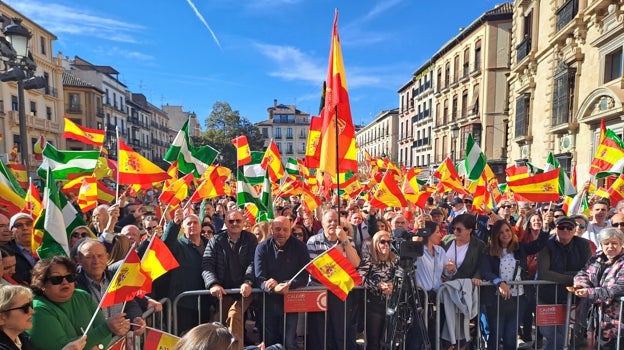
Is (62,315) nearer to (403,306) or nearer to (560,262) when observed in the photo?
(403,306)

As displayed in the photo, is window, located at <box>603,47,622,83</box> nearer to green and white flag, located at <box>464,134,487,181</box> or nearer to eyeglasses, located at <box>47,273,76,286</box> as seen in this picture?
green and white flag, located at <box>464,134,487,181</box>

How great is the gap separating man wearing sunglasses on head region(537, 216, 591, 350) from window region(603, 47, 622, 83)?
10152 mm

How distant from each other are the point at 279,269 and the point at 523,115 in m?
17.9

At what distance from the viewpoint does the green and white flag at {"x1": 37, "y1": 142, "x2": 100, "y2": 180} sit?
6602 mm

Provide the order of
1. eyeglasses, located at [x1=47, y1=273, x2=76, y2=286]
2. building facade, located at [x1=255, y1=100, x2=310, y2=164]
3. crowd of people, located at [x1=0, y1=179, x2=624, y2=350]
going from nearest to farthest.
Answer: eyeglasses, located at [x1=47, y1=273, x2=76, y2=286] < crowd of people, located at [x1=0, y1=179, x2=624, y2=350] < building facade, located at [x1=255, y1=100, x2=310, y2=164]

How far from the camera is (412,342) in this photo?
12.4ft

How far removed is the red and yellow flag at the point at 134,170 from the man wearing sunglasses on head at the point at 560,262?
4919 millimetres

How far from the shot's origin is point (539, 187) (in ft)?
20.3

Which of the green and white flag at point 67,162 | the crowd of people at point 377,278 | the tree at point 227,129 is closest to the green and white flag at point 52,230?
the crowd of people at point 377,278

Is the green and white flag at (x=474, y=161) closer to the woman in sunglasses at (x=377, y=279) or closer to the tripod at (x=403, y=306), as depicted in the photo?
the woman in sunglasses at (x=377, y=279)

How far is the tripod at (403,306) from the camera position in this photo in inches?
129

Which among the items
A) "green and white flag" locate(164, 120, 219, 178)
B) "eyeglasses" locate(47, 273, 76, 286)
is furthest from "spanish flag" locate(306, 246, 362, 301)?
"green and white flag" locate(164, 120, 219, 178)

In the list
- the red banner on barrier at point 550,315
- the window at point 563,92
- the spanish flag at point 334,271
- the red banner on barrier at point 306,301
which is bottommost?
the red banner on barrier at point 550,315

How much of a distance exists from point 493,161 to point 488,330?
2433 centimetres
